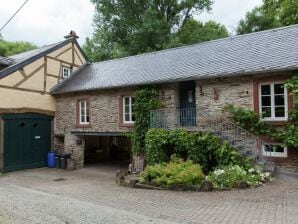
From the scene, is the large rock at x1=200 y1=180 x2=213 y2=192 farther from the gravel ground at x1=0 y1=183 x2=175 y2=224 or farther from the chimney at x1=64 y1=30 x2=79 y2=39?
Result: the chimney at x1=64 y1=30 x2=79 y2=39

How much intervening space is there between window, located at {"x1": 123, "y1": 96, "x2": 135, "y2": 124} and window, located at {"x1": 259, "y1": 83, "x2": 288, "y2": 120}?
20.5 feet

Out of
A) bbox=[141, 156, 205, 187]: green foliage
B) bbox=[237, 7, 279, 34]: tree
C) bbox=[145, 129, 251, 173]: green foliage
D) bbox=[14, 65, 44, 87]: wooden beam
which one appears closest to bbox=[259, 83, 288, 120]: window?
bbox=[145, 129, 251, 173]: green foliage

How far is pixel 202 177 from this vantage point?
10.5m

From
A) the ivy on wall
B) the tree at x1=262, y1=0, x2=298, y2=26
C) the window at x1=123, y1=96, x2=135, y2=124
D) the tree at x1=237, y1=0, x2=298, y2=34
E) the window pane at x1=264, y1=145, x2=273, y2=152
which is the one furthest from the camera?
the tree at x1=237, y1=0, x2=298, y2=34

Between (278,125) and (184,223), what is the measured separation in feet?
20.7

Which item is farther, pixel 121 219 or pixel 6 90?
pixel 6 90

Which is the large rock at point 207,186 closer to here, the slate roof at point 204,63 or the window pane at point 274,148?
the window pane at point 274,148

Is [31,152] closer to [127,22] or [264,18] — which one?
[127,22]

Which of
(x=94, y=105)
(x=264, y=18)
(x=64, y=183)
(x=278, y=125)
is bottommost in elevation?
(x=64, y=183)

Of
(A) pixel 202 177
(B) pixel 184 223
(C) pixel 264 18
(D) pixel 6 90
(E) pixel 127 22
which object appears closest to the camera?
(B) pixel 184 223

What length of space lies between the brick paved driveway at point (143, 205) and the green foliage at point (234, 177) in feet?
1.31

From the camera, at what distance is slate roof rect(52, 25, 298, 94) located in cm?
1209

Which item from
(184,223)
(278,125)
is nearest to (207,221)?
(184,223)

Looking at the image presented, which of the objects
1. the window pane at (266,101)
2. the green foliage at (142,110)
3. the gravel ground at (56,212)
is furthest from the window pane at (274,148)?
the gravel ground at (56,212)
